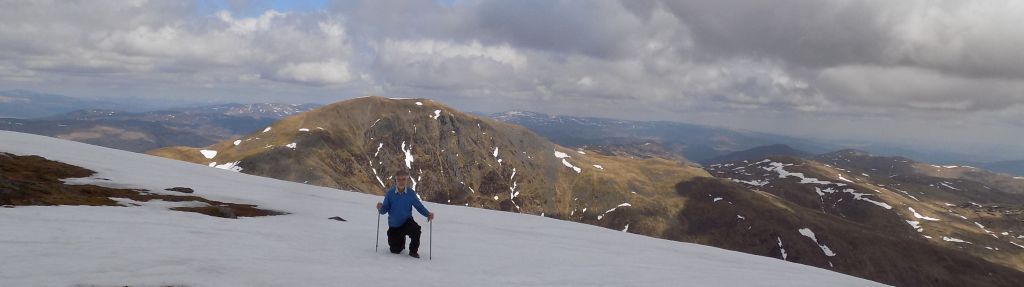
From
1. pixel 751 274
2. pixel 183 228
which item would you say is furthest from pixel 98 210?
pixel 751 274

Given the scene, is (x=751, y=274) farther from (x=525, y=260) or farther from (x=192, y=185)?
(x=192, y=185)

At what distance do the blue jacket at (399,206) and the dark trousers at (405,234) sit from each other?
21 centimetres

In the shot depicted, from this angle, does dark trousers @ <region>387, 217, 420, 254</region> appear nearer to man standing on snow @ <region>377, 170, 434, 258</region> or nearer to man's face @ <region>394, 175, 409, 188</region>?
man standing on snow @ <region>377, 170, 434, 258</region>

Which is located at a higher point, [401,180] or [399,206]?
[401,180]

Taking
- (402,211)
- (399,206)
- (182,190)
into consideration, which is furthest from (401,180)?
(182,190)

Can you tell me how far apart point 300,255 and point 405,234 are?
3.40 m

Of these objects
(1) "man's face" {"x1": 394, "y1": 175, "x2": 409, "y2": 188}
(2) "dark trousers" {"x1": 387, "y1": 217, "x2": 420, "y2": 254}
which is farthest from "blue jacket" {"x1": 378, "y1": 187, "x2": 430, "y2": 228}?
(1) "man's face" {"x1": 394, "y1": 175, "x2": 409, "y2": 188}

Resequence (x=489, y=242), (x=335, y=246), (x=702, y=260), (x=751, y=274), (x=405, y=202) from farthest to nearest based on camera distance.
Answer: (x=702, y=260) < (x=489, y=242) < (x=751, y=274) < (x=335, y=246) < (x=405, y=202)

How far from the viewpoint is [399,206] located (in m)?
17.0

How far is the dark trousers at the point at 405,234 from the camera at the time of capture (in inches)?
680

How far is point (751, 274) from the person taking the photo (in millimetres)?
23109

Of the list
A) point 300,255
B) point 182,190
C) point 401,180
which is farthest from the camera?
point 182,190

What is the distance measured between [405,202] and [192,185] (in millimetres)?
27312

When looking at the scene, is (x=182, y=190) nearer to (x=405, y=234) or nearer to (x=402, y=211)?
(x=405, y=234)
